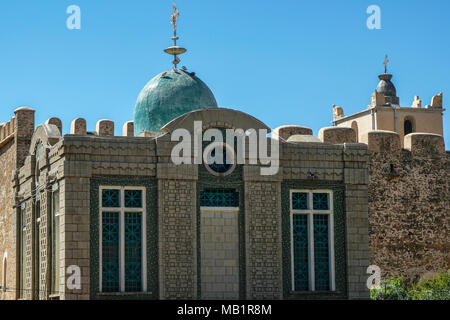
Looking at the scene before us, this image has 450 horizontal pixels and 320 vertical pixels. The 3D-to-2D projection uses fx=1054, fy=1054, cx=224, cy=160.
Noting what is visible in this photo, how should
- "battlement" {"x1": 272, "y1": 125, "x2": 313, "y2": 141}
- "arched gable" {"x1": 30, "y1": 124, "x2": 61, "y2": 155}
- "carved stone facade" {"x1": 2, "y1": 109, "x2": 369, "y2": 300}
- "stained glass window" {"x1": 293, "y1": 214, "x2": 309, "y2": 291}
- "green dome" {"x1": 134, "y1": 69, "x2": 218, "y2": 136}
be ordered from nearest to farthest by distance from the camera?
"carved stone facade" {"x1": 2, "y1": 109, "x2": 369, "y2": 300}
"stained glass window" {"x1": 293, "y1": 214, "x2": 309, "y2": 291}
"arched gable" {"x1": 30, "y1": 124, "x2": 61, "y2": 155}
"green dome" {"x1": 134, "y1": 69, "x2": 218, "y2": 136}
"battlement" {"x1": 272, "y1": 125, "x2": 313, "y2": 141}

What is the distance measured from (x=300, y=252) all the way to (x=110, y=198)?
541cm

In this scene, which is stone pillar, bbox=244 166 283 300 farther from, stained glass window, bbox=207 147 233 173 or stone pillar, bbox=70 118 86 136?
stone pillar, bbox=70 118 86 136

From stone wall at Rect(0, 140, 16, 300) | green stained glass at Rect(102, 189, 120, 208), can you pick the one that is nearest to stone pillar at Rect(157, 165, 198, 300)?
green stained glass at Rect(102, 189, 120, 208)

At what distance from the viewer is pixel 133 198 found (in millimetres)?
27547

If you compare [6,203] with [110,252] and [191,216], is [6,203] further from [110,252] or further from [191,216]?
[191,216]

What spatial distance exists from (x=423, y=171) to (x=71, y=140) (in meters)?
21.4

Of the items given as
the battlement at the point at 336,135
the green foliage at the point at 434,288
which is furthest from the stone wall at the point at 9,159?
the green foliage at the point at 434,288

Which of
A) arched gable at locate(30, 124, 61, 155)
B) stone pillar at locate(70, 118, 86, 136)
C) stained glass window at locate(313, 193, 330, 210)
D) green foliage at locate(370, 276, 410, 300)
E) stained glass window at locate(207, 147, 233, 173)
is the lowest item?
green foliage at locate(370, 276, 410, 300)

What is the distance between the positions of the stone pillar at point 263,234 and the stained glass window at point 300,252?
61 cm

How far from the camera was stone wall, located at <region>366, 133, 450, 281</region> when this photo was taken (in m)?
43.6

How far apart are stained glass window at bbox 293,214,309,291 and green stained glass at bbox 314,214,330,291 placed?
0.27 meters

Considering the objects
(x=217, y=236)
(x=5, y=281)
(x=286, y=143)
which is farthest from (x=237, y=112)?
(x=5, y=281)
